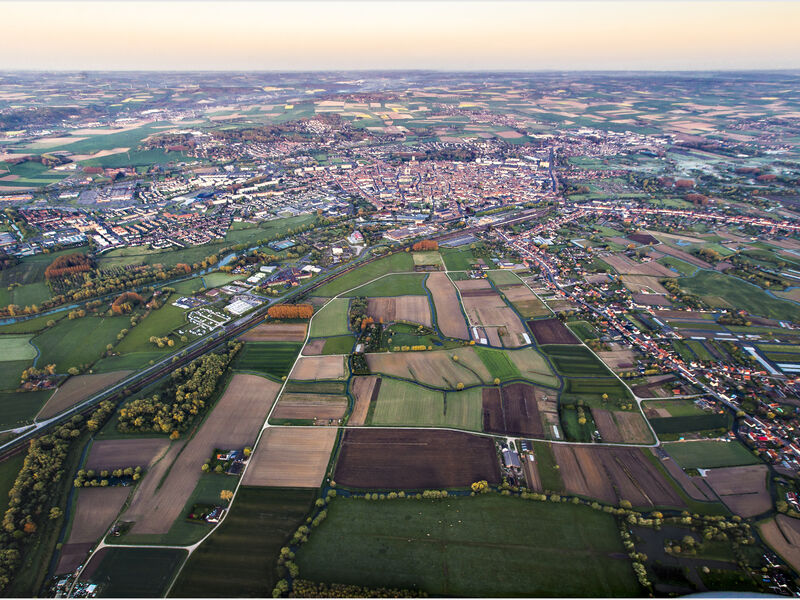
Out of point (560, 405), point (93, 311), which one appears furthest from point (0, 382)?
point (560, 405)

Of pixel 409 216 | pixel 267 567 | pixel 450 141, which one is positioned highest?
pixel 450 141

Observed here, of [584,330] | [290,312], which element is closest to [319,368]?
[290,312]

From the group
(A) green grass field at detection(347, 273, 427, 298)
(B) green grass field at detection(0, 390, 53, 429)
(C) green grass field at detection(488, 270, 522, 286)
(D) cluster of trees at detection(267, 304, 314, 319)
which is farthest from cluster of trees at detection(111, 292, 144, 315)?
(C) green grass field at detection(488, 270, 522, 286)

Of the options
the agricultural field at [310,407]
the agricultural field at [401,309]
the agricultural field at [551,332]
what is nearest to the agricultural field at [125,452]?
the agricultural field at [310,407]

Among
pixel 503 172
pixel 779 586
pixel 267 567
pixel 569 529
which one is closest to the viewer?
pixel 779 586

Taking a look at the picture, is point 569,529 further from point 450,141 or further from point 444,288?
point 450,141

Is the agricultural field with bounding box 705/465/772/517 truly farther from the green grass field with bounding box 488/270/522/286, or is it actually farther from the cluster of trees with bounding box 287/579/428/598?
the green grass field with bounding box 488/270/522/286
